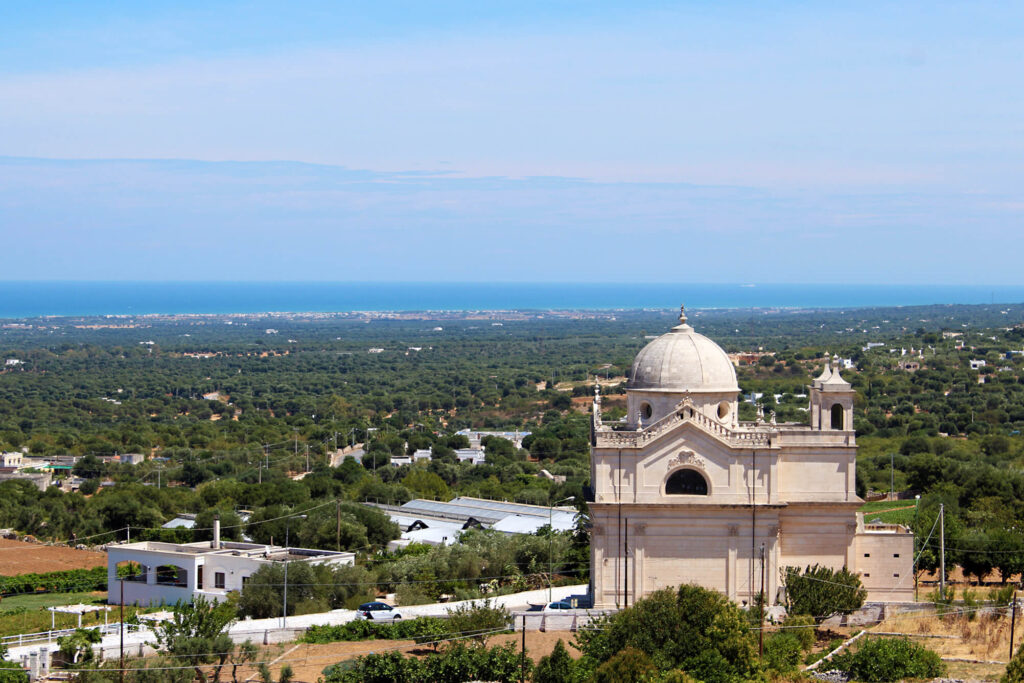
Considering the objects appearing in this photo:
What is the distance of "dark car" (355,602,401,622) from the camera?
3794cm

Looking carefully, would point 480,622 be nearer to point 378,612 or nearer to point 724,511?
point 378,612

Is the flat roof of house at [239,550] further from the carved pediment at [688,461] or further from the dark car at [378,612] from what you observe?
the carved pediment at [688,461]

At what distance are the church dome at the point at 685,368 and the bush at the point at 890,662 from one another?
8832 mm

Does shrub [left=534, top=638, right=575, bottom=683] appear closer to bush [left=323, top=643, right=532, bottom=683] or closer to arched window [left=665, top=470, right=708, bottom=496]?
bush [left=323, top=643, right=532, bottom=683]

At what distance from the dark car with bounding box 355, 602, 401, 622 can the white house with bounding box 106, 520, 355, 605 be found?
4.82 m

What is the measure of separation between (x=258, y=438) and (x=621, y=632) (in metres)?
65.5

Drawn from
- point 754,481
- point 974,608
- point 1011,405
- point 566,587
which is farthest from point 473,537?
point 1011,405

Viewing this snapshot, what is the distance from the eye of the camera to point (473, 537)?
4806 centimetres

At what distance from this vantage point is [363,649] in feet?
116

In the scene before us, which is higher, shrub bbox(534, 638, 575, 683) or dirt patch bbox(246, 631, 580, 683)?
shrub bbox(534, 638, 575, 683)

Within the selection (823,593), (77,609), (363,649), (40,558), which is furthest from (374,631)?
(40,558)

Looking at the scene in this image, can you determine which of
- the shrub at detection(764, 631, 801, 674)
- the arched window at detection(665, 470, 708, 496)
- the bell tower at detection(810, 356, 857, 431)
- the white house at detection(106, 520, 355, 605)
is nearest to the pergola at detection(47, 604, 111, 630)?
the white house at detection(106, 520, 355, 605)

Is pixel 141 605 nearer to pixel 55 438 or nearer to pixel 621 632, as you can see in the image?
pixel 621 632

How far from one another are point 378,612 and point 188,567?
28.5 ft
